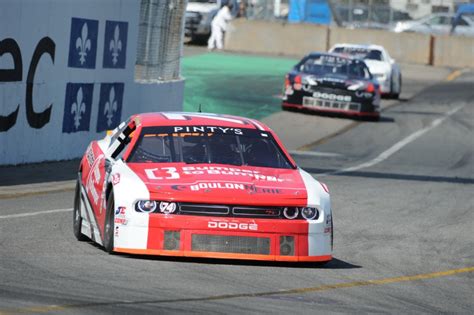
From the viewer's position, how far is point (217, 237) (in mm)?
10188

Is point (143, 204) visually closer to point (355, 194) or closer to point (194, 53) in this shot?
point (355, 194)

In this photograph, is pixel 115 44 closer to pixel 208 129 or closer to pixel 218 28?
pixel 208 129

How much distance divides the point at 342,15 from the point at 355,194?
1487 inches

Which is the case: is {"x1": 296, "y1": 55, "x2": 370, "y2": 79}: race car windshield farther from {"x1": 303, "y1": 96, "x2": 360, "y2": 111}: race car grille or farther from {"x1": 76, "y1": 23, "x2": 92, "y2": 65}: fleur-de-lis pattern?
{"x1": 76, "y1": 23, "x2": 92, "y2": 65}: fleur-de-lis pattern

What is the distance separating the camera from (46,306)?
25.6 ft

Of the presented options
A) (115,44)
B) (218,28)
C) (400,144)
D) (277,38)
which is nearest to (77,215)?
(115,44)

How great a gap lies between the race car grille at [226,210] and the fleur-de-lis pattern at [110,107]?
9999 mm

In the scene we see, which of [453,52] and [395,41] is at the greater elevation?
[395,41]

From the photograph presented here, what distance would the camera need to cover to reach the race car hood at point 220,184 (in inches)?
403

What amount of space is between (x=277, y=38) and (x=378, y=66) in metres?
14.6

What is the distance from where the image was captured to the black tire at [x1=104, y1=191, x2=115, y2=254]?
10367mm

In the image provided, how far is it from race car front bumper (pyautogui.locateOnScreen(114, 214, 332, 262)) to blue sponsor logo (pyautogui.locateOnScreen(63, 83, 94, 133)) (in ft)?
28.5

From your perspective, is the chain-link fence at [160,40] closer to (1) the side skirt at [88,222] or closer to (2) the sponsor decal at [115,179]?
(1) the side skirt at [88,222]

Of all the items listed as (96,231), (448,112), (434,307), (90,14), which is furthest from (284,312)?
(448,112)
